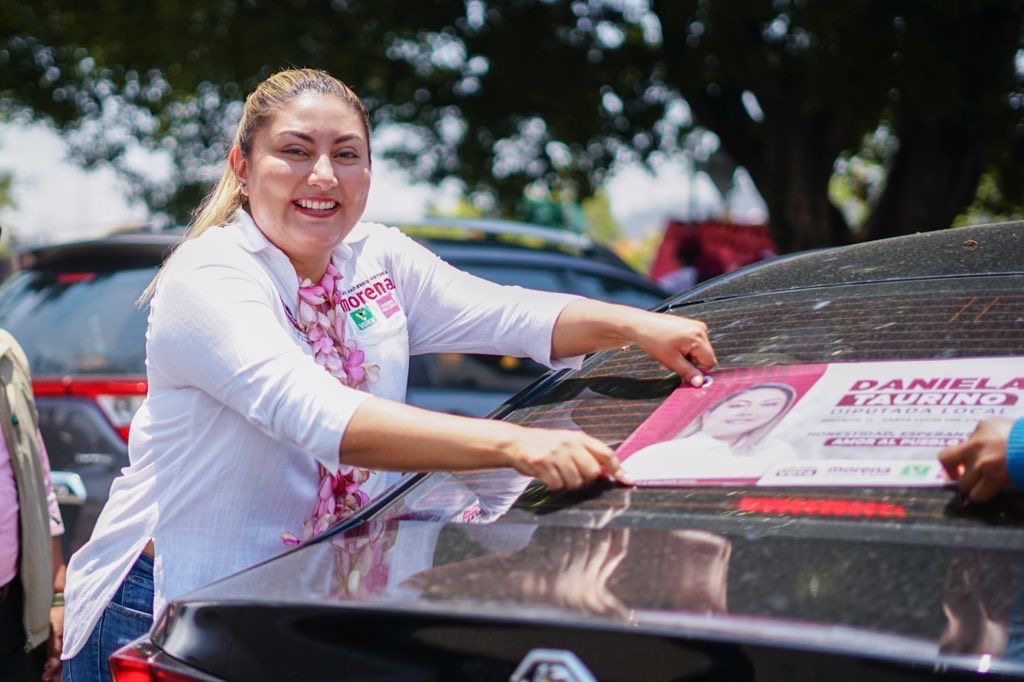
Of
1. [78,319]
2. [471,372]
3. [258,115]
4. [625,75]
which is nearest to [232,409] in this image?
[258,115]

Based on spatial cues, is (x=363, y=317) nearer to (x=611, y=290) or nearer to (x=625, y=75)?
(x=611, y=290)

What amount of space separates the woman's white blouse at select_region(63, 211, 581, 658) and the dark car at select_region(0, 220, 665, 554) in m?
1.64

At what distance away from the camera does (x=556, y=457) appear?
76.7 inches

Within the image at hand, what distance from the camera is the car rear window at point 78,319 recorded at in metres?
4.64

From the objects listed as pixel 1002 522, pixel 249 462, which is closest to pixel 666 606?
pixel 1002 522

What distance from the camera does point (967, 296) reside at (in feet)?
7.60

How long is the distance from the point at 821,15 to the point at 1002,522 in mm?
8349

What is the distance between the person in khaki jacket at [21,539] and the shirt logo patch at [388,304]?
121 centimetres

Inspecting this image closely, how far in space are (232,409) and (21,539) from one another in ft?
4.29

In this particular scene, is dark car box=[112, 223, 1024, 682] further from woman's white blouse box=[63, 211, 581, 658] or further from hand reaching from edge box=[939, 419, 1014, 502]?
woman's white blouse box=[63, 211, 581, 658]

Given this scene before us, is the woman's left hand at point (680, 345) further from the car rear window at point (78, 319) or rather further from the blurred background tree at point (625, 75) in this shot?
the blurred background tree at point (625, 75)

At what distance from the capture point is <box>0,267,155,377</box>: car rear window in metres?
4.64

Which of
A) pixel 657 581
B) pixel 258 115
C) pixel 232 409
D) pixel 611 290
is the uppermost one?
pixel 258 115

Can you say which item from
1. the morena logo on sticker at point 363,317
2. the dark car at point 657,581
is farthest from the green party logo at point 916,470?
the morena logo on sticker at point 363,317
